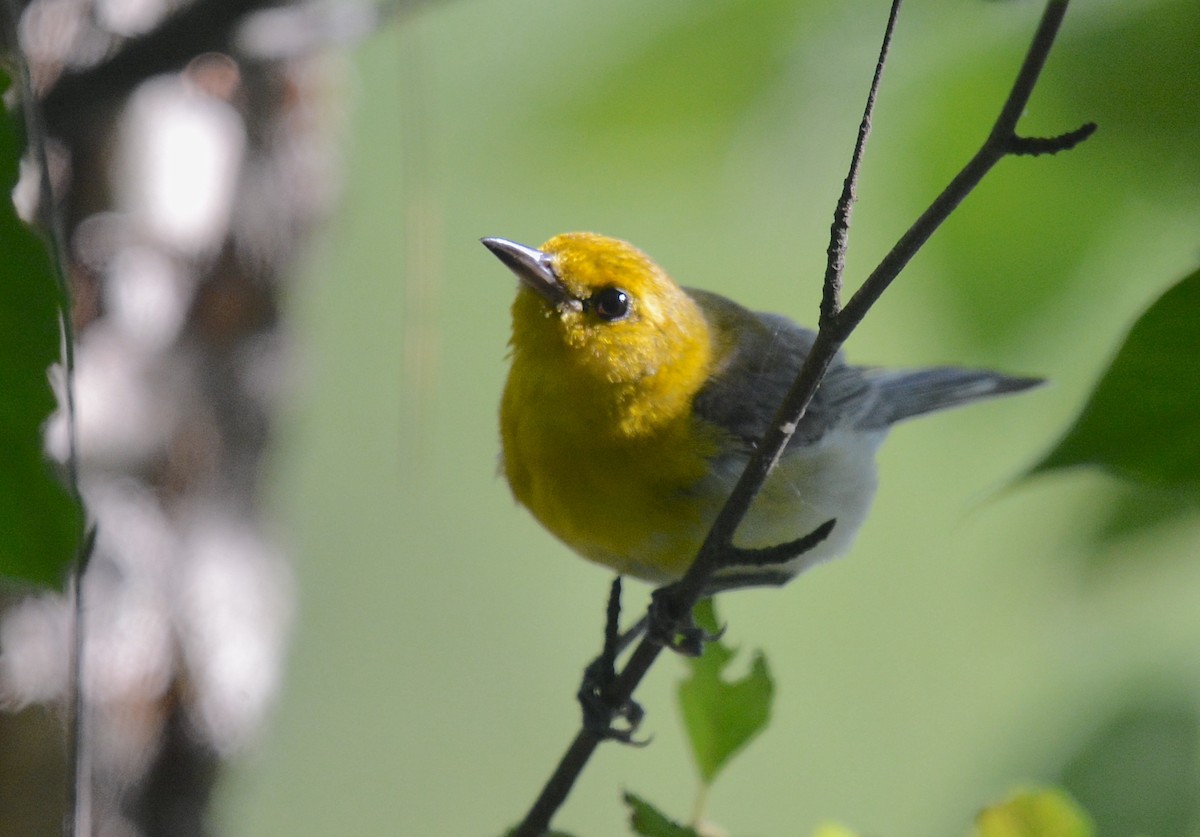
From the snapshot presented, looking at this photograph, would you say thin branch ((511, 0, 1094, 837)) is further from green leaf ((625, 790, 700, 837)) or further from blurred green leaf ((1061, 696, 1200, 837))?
blurred green leaf ((1061, 696, 1200, 837))

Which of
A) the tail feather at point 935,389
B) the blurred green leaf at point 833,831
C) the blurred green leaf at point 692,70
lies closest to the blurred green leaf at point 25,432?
the blurred green leaf at point 833,831

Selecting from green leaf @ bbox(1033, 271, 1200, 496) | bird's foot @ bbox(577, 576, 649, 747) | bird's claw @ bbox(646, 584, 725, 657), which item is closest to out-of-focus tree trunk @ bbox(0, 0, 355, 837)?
bird's foot @ bbox(577, 576, 649, 747)

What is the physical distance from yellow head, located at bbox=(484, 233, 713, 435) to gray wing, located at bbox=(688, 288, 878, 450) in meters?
0.07

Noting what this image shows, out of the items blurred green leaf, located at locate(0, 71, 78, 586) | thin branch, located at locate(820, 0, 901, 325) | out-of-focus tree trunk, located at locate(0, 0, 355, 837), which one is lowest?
out-of-focus tree trunk, located at locate(0, 0, 355, 837)

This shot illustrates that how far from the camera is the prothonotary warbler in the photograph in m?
2.14

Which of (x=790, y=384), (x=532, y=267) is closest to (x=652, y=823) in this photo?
(x=532, y=267)

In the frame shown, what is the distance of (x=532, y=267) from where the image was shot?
2197 mm

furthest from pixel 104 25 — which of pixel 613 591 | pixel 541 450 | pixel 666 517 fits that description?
pixel 613 591

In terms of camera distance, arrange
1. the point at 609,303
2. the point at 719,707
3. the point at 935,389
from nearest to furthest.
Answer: the point at 719,707
the point at 609,303
the point at 935,389

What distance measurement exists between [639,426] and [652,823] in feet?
4.04

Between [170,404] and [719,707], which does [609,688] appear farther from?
[170,404]

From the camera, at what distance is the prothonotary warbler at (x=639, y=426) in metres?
2.14

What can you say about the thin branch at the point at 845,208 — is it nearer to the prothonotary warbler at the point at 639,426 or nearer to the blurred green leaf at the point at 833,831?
the blurred green leaf at the point at 833,831

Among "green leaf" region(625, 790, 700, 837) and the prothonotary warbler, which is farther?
the prothonotary warbler
